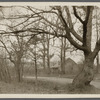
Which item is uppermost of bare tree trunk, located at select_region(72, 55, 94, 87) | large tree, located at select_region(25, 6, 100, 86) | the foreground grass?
large tree, located at select_region(25, 6, 100, 86)

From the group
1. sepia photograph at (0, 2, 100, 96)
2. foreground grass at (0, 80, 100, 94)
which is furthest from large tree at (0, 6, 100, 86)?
foreground grass at (0, 80, 100, 94)

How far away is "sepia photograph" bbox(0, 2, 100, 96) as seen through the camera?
1.22 meters

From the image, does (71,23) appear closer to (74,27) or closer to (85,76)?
(74,27)

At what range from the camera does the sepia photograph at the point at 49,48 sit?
4.01 ft

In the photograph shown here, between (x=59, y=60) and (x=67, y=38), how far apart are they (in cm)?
20

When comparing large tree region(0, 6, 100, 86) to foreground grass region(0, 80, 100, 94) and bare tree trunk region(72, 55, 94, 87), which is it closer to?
bare tree trunk region(72, 55, 94, 87)

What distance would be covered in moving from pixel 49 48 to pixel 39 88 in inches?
A: 13.6

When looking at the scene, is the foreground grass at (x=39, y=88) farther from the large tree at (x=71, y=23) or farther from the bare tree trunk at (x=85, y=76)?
the large tree at (x=71, y=23)

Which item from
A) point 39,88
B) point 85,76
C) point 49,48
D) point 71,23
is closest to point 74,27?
point 71,23

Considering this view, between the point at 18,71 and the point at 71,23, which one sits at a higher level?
the point at 71,23

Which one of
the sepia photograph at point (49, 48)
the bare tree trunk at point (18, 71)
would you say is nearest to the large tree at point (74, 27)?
the sepia photograph at point (49, 48)

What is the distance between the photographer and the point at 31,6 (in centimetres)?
126

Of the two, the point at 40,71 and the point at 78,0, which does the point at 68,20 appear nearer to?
the point at 78,0

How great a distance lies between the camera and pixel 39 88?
4.07 feet
